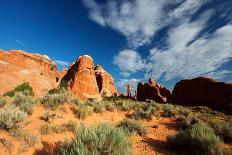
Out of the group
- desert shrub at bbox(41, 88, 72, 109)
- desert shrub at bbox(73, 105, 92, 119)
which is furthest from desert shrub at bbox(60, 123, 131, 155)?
desert shrub at bbox(41, 88, 72, 109)

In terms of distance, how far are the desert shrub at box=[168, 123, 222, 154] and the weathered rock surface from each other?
36.7 m

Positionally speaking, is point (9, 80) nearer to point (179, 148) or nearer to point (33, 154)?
point (33, 154)

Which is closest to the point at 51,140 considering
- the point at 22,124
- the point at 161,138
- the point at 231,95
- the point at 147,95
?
the point at 22,124

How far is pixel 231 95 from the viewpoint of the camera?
3325 cm

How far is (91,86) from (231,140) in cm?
4033

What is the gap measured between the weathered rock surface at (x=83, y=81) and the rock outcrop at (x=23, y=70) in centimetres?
584

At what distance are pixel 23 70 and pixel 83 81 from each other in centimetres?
1441

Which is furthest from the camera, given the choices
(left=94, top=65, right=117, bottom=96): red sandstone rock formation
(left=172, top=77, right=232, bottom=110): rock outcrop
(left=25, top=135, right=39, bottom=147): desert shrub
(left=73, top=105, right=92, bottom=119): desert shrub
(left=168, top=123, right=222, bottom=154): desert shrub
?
(left=94, top=65, right=117, bottom=96): red sandstone rock formation

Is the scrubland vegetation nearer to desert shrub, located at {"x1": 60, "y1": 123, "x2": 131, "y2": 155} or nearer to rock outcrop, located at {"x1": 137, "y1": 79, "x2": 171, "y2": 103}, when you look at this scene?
desert shrub, located at {"x1": 60, "y1": 123, "x2": 131, "y2": 155}

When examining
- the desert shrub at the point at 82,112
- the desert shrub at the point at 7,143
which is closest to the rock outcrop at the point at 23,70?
the desert shrub at the point at 82,112

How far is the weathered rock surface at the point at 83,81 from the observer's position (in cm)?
4356

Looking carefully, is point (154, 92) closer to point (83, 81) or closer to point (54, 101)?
point (83, 81)

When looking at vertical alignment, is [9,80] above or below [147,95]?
below

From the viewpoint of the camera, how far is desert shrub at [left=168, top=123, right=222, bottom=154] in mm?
5355
